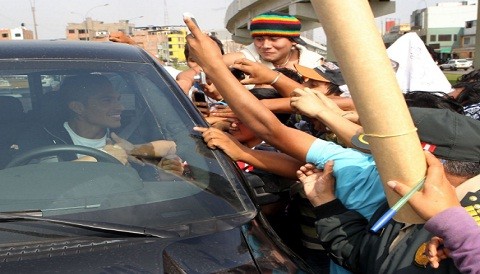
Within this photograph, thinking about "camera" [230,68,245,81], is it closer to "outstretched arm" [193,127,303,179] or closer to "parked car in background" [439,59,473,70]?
"outstretched arm" [193,127,303,179]

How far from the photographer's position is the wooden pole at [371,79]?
1.20 m

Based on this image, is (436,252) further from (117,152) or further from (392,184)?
(117,152)

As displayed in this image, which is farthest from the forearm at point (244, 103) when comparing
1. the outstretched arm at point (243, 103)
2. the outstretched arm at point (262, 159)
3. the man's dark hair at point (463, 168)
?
the man's dark hair at point (463, 168)

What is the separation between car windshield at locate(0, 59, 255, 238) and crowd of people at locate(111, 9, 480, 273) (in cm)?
18

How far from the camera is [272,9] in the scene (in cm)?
3622

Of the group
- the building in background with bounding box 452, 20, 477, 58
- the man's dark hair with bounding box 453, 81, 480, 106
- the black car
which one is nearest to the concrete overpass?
A: the man's dark hair with bounding box 453, 81, 480, 106

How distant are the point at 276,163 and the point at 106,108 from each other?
2.62ft

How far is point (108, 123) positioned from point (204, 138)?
1.67 feet

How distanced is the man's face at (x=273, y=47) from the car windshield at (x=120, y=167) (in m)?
1.75

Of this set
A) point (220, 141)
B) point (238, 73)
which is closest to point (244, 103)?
point (220, 141)

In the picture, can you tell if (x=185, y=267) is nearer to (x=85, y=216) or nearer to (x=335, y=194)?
(x=85, y=216)

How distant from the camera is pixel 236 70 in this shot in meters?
3.01

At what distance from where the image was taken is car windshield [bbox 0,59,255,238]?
6.05 feet

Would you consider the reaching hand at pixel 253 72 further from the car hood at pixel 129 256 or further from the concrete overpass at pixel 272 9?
the concrete overpass at pixel 272 9
